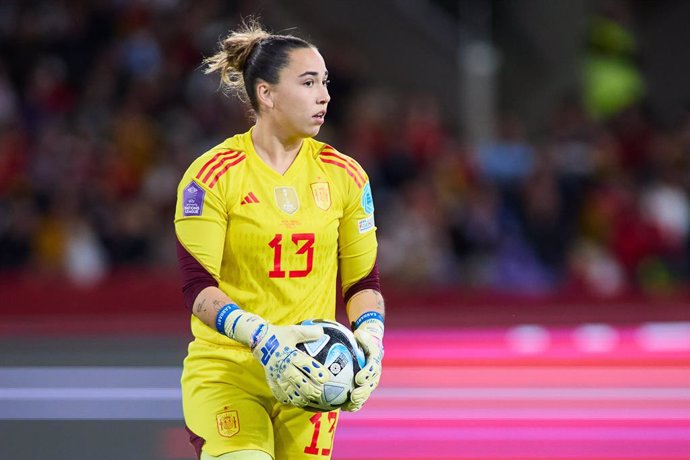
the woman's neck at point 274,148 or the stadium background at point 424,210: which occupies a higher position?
the stadium background at point 424,210

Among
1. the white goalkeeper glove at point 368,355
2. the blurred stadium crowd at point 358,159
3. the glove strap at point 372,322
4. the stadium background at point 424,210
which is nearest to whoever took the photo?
the white goalkeeper glove at point 368,355

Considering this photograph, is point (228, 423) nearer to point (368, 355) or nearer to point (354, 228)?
point (368, 355)

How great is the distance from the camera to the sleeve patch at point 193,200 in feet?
14.9

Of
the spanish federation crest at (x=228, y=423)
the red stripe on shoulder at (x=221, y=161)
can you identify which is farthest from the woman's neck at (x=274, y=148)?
the spanish federation crest at (x=228, y=423)

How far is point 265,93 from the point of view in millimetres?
4684

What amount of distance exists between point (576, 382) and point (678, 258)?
334cm

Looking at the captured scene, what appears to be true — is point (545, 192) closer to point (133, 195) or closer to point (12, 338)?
point (133, 195)

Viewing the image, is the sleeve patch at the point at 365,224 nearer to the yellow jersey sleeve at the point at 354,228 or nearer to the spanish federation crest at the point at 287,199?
the yellow jersey sleeve at the point at 354,228

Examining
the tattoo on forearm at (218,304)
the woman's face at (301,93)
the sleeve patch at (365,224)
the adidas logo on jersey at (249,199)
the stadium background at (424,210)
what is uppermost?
the stadium background at (424,210)

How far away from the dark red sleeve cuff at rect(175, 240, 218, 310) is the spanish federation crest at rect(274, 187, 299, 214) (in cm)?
37

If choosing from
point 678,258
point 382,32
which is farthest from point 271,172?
point 382,32

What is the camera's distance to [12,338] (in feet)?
40.0

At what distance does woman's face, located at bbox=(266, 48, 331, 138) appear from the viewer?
4602 mm

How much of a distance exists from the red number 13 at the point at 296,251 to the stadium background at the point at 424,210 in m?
2.86
